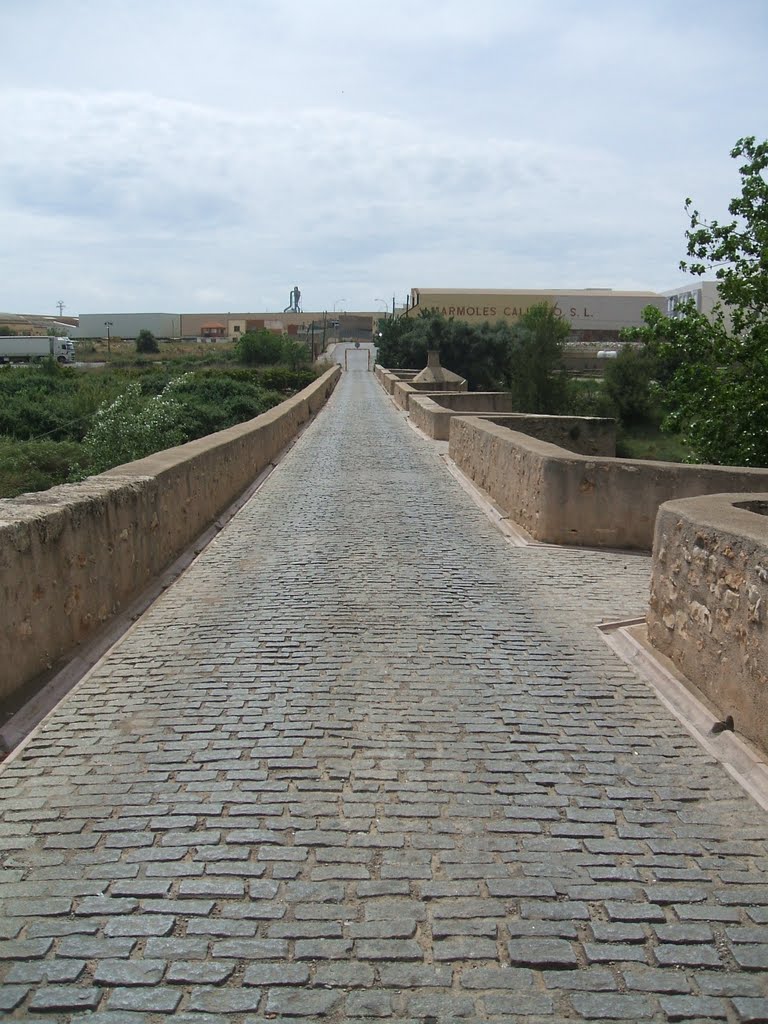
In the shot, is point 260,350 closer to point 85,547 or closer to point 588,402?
point 588,402

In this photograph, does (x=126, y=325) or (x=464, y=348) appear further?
(x=126, y=325)

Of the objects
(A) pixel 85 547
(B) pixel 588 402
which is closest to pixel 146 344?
Result: (B) pixel 588 402

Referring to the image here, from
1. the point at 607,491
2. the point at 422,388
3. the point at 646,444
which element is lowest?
the point at 646,444

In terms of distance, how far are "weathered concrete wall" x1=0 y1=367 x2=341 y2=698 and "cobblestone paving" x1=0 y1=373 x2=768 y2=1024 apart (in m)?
0.41

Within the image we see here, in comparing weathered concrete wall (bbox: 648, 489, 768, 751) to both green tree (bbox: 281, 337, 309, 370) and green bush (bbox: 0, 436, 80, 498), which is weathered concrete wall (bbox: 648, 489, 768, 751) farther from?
green tree (bbox: 281, 337, 309, 370)

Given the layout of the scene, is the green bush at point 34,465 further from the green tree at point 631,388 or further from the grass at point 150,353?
the grass at point 150,353

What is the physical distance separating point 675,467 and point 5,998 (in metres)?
8.35

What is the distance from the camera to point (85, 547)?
22.3 feet

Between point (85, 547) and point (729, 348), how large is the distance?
13508 mm

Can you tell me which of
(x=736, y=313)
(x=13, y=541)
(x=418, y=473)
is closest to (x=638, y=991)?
(x=13, y=541)

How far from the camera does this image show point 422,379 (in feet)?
144

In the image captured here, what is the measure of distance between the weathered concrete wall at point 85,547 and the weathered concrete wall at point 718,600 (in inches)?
153

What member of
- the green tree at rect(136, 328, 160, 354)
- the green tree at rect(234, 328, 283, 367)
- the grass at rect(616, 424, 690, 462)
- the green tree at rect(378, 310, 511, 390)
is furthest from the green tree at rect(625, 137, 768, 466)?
the green tree at rect(136, 328, 160, 354)

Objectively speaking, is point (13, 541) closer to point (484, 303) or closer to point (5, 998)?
point (5, 998)
